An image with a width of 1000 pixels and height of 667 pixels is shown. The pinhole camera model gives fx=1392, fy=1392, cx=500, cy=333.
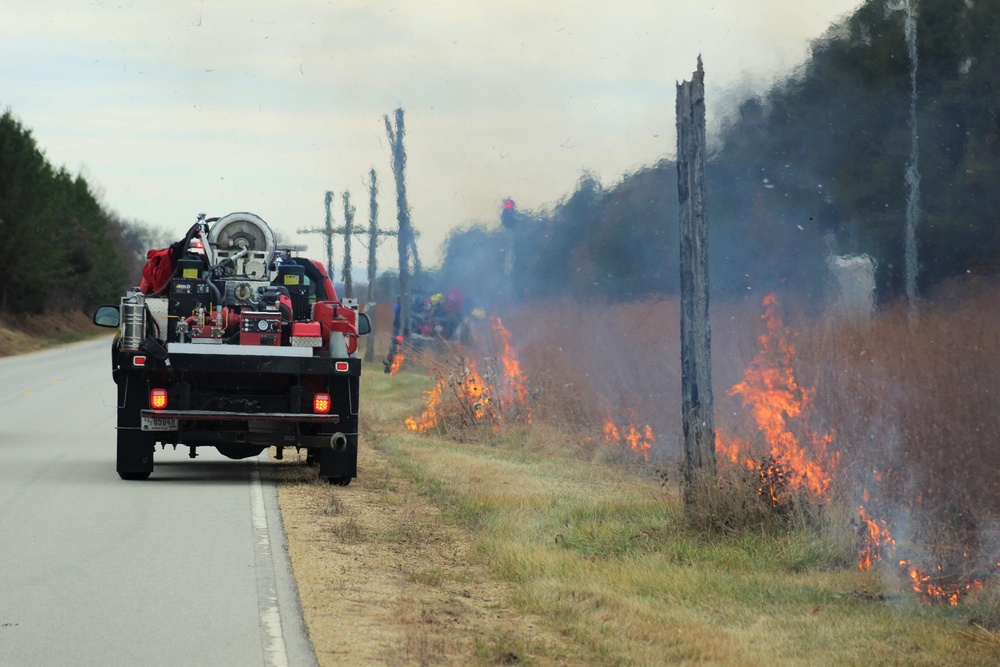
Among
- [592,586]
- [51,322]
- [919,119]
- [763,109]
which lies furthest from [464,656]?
[51,322]

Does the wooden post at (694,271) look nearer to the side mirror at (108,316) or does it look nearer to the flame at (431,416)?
the side mirror at (108,316)

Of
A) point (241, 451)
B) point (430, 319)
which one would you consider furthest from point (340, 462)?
point (430, 319)

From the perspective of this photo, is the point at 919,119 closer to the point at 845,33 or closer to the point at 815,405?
the point at 845,33

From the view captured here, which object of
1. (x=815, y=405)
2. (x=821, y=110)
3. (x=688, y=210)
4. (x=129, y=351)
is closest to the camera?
(x=688, y=210)

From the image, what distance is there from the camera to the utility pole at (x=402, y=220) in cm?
3672

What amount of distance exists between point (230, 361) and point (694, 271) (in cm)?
485

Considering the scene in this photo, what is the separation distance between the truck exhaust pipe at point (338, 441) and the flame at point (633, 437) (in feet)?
15.6

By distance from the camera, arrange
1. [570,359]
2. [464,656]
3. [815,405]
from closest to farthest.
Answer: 1. [464,656]
2. [815,405]
3. [570,359]

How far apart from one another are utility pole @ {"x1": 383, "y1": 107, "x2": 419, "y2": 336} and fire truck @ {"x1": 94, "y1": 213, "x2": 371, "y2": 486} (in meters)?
21.5

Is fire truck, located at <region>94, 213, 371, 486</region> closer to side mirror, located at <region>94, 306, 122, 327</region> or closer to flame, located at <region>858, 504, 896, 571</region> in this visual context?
side mirror, located at <region>94, 306, 122, 327</region>

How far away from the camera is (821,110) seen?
1975cm

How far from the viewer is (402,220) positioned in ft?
124

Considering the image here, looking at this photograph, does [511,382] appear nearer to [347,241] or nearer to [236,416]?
[236,416]

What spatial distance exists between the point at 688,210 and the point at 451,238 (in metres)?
17.3
